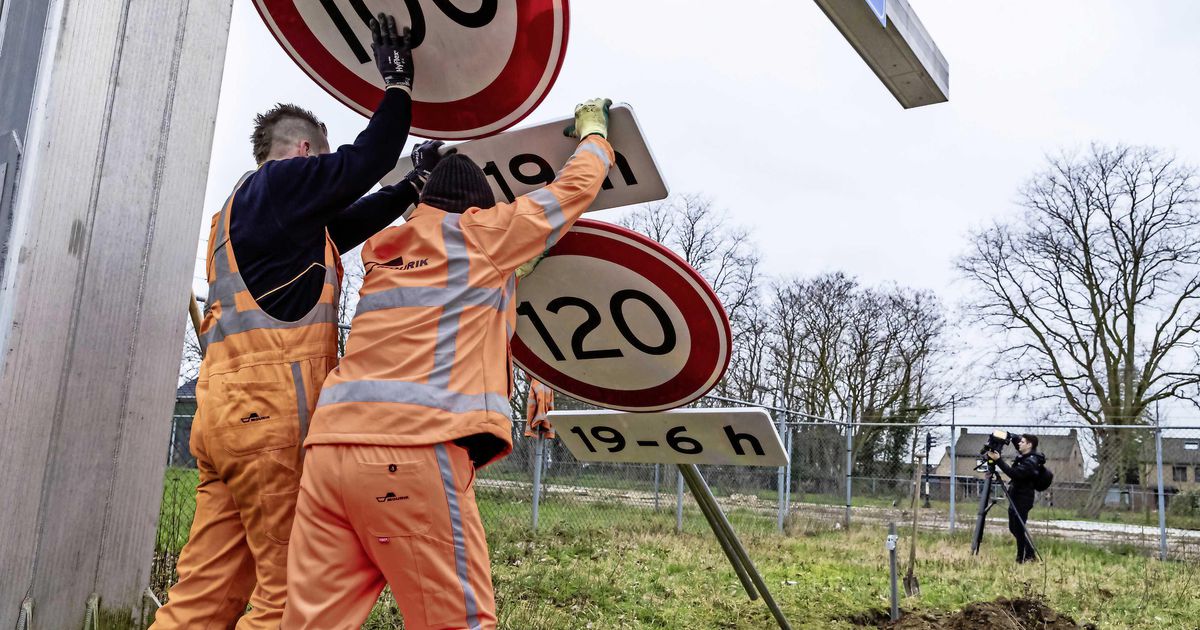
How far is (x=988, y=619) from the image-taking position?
5980 millimetres

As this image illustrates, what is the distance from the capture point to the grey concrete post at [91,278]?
270cm

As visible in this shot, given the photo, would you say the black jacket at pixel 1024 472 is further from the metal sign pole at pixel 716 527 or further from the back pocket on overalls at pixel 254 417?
the back pocket on overalls at pixel 254 417

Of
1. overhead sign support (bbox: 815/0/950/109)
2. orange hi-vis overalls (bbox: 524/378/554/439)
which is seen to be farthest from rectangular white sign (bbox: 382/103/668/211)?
orange hi-vis overalls (bbox: 524/378/554/439)

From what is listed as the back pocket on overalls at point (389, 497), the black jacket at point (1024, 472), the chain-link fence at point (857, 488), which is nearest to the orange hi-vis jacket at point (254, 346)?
the back pocket on overalls at point (389, 497)

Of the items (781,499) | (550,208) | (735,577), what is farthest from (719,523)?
(781,499)

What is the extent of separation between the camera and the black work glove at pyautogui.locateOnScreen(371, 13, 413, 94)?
266cm

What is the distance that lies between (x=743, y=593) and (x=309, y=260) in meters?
5.29

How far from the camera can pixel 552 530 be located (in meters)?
10.7

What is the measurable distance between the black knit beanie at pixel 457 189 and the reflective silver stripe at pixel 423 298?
28 centimetres

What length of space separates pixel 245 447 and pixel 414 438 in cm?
57

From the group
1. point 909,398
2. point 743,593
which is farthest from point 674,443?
point 909,398

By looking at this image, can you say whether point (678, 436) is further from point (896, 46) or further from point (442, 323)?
point (896, 46)

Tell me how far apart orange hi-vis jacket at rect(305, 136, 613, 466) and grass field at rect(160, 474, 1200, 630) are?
2829 mm

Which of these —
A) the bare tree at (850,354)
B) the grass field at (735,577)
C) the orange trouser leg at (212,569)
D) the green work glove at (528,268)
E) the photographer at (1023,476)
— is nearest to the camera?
the orange trouser leg at (212,569)
